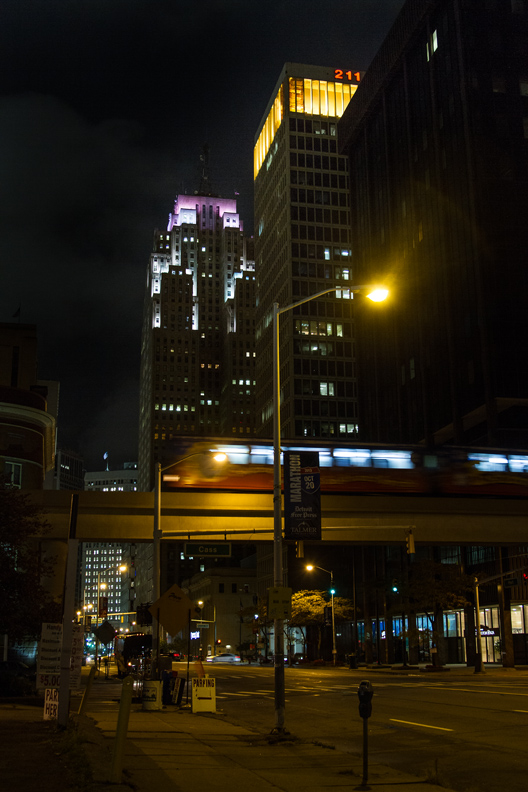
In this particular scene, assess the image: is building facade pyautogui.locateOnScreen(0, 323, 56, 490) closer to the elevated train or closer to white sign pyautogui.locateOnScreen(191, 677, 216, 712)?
the elevated train

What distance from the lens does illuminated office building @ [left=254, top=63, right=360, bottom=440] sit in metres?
130

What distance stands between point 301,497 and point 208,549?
1316 centimetres

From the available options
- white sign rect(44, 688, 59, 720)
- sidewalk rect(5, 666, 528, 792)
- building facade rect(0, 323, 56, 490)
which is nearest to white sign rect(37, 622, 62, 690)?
white sign rect(44, 688, 59, 720)

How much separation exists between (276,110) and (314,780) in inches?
5699

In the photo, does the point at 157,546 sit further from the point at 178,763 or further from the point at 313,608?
the point at 313,608

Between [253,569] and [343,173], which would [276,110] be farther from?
[253,569]

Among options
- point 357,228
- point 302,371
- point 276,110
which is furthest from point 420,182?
point 276,110

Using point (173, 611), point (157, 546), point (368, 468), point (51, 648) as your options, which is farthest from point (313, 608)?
point (51, 648)

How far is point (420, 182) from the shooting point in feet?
291

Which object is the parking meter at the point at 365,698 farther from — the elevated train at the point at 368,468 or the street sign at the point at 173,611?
the elevated train at the point at 368,468

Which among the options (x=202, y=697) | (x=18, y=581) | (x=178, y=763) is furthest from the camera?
(x=18, y=581)

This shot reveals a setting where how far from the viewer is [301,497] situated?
64.1 feet

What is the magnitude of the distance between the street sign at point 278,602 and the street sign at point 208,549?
13.9 meters

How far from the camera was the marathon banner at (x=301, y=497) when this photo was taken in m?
19.3
